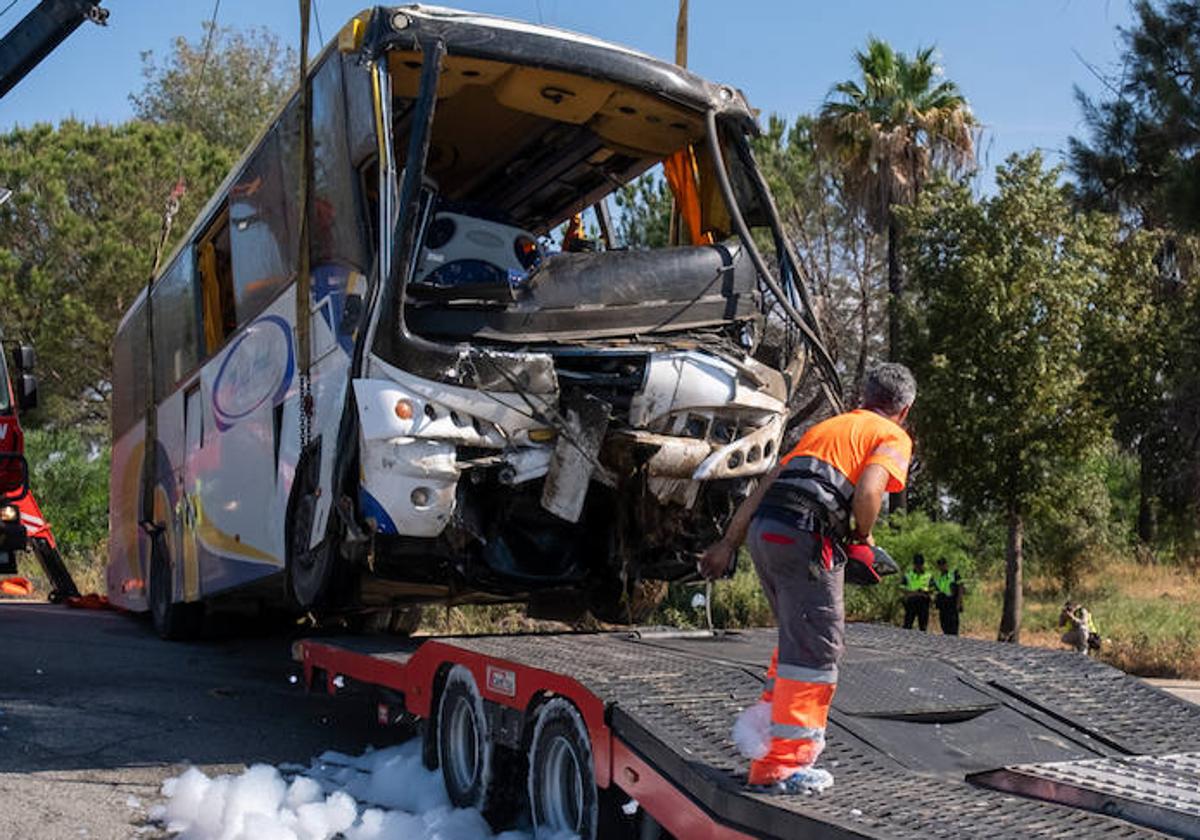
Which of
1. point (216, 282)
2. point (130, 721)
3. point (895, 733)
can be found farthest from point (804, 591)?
point (216, 282)

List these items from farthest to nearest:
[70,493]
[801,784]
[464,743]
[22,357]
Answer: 1. [70,493]
2. [22,357]
3. [464,743]
4. [801,784]

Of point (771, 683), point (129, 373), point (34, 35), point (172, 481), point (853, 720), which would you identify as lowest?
point (853, 720)

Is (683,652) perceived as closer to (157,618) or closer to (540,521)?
(540,521)

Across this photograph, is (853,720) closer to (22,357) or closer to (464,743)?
(464,743)

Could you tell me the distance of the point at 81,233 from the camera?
28.7 meters

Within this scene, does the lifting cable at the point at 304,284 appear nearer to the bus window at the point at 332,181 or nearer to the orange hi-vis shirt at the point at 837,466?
the bus window at the point at 332,181

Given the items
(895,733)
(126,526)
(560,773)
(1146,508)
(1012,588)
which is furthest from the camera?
(1146,508)

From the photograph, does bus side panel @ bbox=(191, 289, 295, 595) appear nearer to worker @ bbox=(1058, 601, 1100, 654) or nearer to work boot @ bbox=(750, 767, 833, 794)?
work boot @ bbox=(750, 767, 833, 794)

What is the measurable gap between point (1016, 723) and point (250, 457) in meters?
5.56

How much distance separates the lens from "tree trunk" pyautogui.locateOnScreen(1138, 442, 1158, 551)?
87.9ft

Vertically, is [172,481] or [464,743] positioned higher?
[172,481]

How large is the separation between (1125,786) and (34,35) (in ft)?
38.3

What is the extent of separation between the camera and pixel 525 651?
644cm

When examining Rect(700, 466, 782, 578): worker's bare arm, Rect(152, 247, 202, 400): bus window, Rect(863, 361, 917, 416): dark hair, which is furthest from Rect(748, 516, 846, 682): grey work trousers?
Rect(152, 247, 202, 400): bus window
